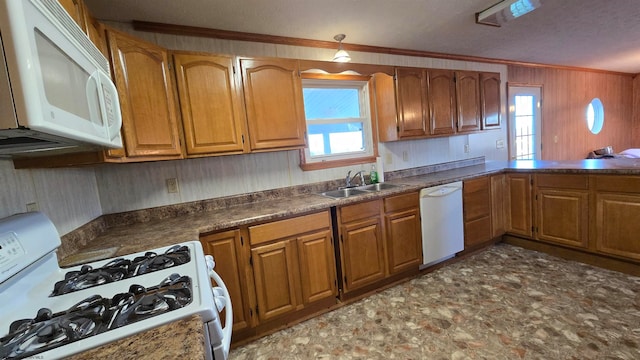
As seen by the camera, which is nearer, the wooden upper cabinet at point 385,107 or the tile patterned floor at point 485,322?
the tile patterned floor at point 485,322

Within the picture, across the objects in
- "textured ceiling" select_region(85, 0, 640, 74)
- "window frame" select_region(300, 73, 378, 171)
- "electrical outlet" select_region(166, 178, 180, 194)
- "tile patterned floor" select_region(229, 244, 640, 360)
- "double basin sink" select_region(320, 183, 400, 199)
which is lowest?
"tile patterned floor" select_region(229, 244, 640, 360)

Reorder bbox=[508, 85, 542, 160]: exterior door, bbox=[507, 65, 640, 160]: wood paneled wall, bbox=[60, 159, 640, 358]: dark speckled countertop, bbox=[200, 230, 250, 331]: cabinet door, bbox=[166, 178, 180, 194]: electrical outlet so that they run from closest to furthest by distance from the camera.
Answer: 1. bbox=[60, 159, 640, 358]: dark speckled countertop
2. bbox=[200, 230, 250, 331]: cabinet door
3. bbox=[166, 178, 180, 194]: electrical outlet
4. bbox=[508, 85, 542, 160]: exterior door
5. bbox=[507, 65, 640, 160]: wood paneled wall

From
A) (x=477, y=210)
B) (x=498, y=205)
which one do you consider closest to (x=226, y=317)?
(x=477, y=210)

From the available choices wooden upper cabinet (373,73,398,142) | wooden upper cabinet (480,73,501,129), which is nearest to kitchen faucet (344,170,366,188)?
wooden upper cabinet (373,73,398,142)

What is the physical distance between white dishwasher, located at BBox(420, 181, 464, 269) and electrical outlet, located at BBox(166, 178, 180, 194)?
2067 millimetres

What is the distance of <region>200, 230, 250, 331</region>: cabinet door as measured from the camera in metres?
1.66

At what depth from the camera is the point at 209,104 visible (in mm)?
1845

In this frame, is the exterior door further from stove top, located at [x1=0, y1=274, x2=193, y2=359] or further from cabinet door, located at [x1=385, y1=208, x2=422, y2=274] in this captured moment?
stove top, located at [x1=0, y1=274, x2=193, y2=359]

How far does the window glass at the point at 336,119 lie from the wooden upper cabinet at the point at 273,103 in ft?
1.27

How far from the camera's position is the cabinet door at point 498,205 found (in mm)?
2918

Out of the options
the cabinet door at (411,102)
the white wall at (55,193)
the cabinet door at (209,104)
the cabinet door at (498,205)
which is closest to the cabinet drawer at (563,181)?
the cabinet door at (498,205)

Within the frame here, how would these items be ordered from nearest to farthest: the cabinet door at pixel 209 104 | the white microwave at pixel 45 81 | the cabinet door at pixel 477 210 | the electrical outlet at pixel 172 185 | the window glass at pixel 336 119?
the white microwave at pixel 45 81 < the cabinet door at pixel 209 104 < the electrical outlet at pixel 172 185 < the window glass at pixel 336 119 < the cabinet door at pixel 477 210

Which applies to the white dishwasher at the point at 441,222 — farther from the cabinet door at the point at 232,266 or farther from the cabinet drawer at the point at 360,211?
the cabinet door at the point at 232,266

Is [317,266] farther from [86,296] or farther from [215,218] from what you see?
[86,296]
